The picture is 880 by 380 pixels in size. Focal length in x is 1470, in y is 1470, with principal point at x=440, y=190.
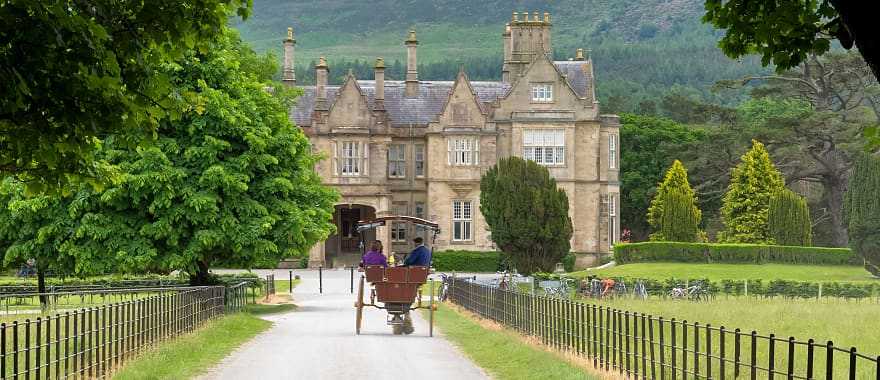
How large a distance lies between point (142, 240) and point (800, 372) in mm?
21938

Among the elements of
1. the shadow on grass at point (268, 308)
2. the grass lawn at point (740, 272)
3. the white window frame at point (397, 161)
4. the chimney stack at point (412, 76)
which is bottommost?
the shadow on grass at point (268, 308)

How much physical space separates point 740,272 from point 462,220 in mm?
17422

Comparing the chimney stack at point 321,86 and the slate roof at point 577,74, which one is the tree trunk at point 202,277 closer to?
the chimney stack at point 321,86

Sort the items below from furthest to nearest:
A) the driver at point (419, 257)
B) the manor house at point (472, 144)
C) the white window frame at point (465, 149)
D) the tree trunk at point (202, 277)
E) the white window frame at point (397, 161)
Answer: the white window frame at point (397, 161) → the white window frame at point (465, 149) → the manor house at point (472, 144) → the tree trunk at point (202, 277) → the driver at point (419, 257)

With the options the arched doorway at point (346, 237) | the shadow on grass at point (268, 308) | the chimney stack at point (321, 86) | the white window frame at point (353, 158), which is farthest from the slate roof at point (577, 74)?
the shadow on grass at point (268, 308)

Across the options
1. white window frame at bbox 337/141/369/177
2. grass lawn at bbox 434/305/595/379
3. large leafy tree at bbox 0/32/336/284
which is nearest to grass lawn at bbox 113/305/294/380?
grass lawn at bbox 434/305/595/379

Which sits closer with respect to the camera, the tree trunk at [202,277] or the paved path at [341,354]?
the paved path at [341,354]

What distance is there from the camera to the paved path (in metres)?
20.5

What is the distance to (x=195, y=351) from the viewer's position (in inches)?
942

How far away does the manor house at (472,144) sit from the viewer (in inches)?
3054

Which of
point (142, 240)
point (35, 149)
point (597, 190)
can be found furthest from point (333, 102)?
point (35, 149)

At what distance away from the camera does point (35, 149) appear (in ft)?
45.0

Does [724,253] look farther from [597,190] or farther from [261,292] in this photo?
[261,292]

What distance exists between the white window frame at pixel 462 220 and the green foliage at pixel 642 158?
23959mm
